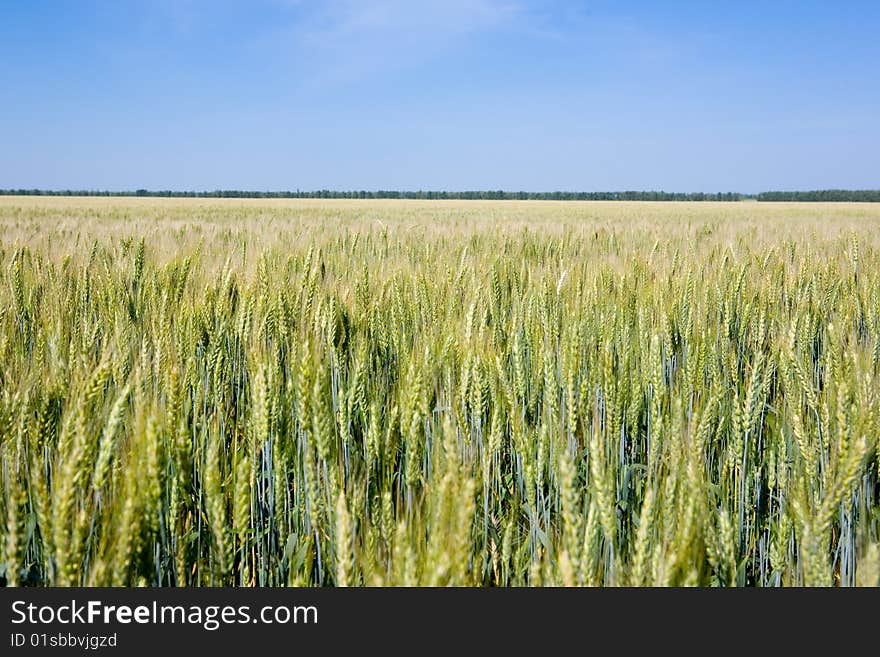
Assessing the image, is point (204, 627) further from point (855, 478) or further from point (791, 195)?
point (791, 195)

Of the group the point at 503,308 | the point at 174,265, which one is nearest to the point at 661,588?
the point at 503,308

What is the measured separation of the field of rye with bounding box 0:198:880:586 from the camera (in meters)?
0.95

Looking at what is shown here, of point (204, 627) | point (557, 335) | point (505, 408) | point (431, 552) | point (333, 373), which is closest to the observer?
point (431, 552)

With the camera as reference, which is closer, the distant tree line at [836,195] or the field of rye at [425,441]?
the field of rye at [425,441]

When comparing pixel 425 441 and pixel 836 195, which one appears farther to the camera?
pixel 836 195

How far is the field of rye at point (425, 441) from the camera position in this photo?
37.3 inches

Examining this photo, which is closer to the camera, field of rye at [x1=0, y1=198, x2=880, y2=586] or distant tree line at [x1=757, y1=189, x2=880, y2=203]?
field of rye at [x1=0, y1=198, x2=880, y2=586]

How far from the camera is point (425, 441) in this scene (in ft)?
5.19

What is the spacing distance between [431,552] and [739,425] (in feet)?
3.47

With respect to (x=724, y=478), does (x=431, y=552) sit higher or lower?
higher

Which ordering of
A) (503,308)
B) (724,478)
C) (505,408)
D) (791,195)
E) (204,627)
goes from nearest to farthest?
1. (204,627)
2. (724,478)
3. (505,408)
4. (503,308)
5. (791,195)

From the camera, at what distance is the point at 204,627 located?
918mm

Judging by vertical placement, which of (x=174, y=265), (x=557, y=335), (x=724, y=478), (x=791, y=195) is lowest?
(x=724, y=478)

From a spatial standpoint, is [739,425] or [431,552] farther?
[739,425]
